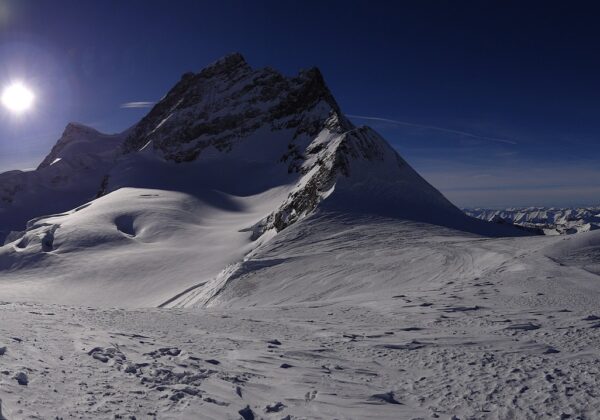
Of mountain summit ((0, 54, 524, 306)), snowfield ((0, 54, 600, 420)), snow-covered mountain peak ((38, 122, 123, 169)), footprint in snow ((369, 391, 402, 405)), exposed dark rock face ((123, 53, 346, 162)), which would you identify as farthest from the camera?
snow-covered mountain peak ((38, 122, 123, 169))

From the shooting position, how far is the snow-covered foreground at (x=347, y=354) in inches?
208

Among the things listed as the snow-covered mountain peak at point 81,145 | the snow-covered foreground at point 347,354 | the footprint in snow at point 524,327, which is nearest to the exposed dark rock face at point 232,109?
the snow-covered mountain peak at point 81,145

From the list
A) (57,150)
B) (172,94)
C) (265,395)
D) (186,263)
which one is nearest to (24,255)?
(186,263)

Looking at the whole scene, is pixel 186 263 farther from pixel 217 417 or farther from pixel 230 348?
pixel 217 417

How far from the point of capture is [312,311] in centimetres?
1127

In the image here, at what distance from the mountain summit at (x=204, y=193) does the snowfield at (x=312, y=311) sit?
269 mm

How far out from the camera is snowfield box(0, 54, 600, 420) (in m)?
5.48

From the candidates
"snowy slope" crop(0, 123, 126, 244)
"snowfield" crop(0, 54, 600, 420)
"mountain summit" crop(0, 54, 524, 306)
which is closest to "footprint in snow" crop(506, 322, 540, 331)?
"snowfield" crop(0, 54, 600, 420)

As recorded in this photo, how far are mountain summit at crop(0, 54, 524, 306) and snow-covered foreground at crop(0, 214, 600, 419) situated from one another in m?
9.67

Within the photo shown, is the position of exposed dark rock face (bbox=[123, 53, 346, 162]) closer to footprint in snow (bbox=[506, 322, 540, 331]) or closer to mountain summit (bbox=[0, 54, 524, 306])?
mountain summit (bbox=[0, 54, 524, 306])

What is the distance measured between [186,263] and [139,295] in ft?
14.1

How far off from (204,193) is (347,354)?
46970mm

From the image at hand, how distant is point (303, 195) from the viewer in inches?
1193

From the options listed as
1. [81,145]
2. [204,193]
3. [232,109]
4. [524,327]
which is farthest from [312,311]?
[81,145]
